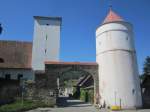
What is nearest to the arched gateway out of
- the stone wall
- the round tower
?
the stone wall

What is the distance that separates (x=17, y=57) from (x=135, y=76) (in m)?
18.8

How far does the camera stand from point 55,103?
94.6 feet

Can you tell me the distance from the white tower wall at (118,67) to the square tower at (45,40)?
29.2ft

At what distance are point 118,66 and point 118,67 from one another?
0.13 m

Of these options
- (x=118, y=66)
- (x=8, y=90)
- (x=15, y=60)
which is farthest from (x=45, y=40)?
(x=118, y=66)

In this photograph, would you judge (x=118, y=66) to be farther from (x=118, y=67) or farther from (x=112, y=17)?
(x=112, y=17)

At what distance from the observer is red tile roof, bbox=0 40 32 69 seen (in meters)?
34.0

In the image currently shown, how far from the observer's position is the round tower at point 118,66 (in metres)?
27.3

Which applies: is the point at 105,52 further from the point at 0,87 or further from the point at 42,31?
the point at 0,87

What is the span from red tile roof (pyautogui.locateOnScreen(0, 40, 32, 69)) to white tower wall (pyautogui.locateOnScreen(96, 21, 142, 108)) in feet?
40.0

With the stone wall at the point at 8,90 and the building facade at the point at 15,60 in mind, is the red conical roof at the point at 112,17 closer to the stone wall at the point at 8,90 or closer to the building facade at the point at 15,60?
the building facade at the point at 15,60

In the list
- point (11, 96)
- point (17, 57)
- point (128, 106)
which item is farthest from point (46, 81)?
point (128, 106)

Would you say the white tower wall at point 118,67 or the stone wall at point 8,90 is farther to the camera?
the stone wall at point 8,90

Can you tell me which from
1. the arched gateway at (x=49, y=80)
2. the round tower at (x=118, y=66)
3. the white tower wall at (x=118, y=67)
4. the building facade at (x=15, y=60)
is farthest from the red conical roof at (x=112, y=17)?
the building facade at (x=15, y=60)
